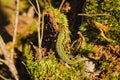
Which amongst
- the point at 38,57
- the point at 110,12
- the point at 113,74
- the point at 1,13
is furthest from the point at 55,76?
the point at 1,13

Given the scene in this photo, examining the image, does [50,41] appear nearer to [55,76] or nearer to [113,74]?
[55,76]

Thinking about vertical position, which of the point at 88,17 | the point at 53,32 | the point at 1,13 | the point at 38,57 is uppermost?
the point at 88,17

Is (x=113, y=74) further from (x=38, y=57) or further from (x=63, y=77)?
(x=38, y=57)

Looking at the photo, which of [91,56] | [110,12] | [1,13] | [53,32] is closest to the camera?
[110,12]

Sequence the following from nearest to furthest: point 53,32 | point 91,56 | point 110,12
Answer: point 110,12 < point 91,56 < point 53,32

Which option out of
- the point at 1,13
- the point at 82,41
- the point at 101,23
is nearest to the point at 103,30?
the point at 101,23

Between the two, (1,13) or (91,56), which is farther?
(1,13)

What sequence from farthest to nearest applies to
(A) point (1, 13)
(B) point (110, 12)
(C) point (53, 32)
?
(A) point (1, 13), (C) point (53, 32), (B) point (110, 12)

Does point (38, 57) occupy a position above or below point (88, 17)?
below

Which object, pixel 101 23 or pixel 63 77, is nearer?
pixel 101 23
